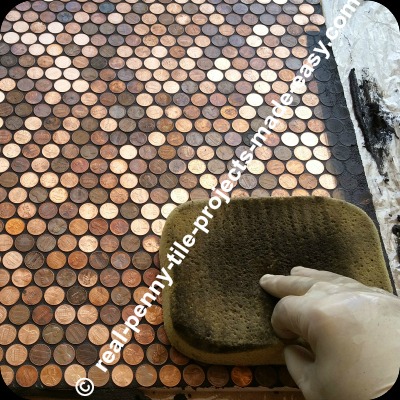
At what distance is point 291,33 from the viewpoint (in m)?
2.31

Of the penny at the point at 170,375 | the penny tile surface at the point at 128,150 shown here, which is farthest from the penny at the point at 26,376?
the penny at the point at 170,375

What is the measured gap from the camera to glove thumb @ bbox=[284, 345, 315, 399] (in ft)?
4.26

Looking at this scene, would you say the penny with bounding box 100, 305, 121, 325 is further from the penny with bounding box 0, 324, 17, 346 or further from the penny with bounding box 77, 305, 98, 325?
the penny with bounding box 0, 324, 17, 346

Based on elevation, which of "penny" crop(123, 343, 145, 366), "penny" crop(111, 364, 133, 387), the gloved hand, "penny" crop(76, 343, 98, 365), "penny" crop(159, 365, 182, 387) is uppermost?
the gloved hand

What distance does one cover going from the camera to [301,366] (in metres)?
1.39

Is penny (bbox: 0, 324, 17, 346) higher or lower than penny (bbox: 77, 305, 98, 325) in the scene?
lower

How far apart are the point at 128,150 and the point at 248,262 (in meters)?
0.66

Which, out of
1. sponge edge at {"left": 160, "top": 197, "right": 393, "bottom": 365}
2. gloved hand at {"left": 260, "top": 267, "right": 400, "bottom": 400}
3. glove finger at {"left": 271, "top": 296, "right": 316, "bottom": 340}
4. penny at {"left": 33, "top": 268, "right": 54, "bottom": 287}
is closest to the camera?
gloved hand at {"left": 260, "top": 267, "right": 400, "bottom": 400}

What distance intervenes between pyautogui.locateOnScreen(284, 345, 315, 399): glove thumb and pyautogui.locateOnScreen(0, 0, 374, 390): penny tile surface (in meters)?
0.26

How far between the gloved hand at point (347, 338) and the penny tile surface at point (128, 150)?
463 millimetres

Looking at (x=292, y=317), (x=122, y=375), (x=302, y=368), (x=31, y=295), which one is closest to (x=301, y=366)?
(x=302, y=368)

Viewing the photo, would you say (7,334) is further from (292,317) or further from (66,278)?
(292,317)

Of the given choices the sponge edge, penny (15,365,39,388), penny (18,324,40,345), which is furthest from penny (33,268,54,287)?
the sponge edge

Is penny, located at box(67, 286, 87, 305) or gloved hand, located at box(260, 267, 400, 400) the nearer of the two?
gloved hand, located at box(260, 267, 400, 400)
